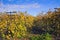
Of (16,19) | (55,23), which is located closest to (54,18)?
(55,23)

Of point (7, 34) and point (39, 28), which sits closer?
point (7, 34)

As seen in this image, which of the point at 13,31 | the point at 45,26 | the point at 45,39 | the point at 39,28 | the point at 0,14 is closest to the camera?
the point at 45,39

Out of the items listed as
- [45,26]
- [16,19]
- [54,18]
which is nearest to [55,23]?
[54,18]

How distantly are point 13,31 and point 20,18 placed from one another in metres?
0.99

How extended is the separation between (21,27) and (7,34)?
924mm

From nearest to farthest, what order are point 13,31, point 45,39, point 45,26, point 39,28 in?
point 45,39, point 13,31, point 45,26, point 39,28

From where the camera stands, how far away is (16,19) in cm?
1234

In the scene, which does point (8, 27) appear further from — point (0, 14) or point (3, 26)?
point (0, 14)

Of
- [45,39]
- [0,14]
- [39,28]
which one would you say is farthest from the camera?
[39,28]

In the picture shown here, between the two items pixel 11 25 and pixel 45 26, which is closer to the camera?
pixel 11 25

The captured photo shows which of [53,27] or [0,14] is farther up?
[0,14]

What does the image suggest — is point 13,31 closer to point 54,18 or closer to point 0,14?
point 0,14

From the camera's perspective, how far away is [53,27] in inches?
562

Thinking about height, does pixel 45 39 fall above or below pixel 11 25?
below
